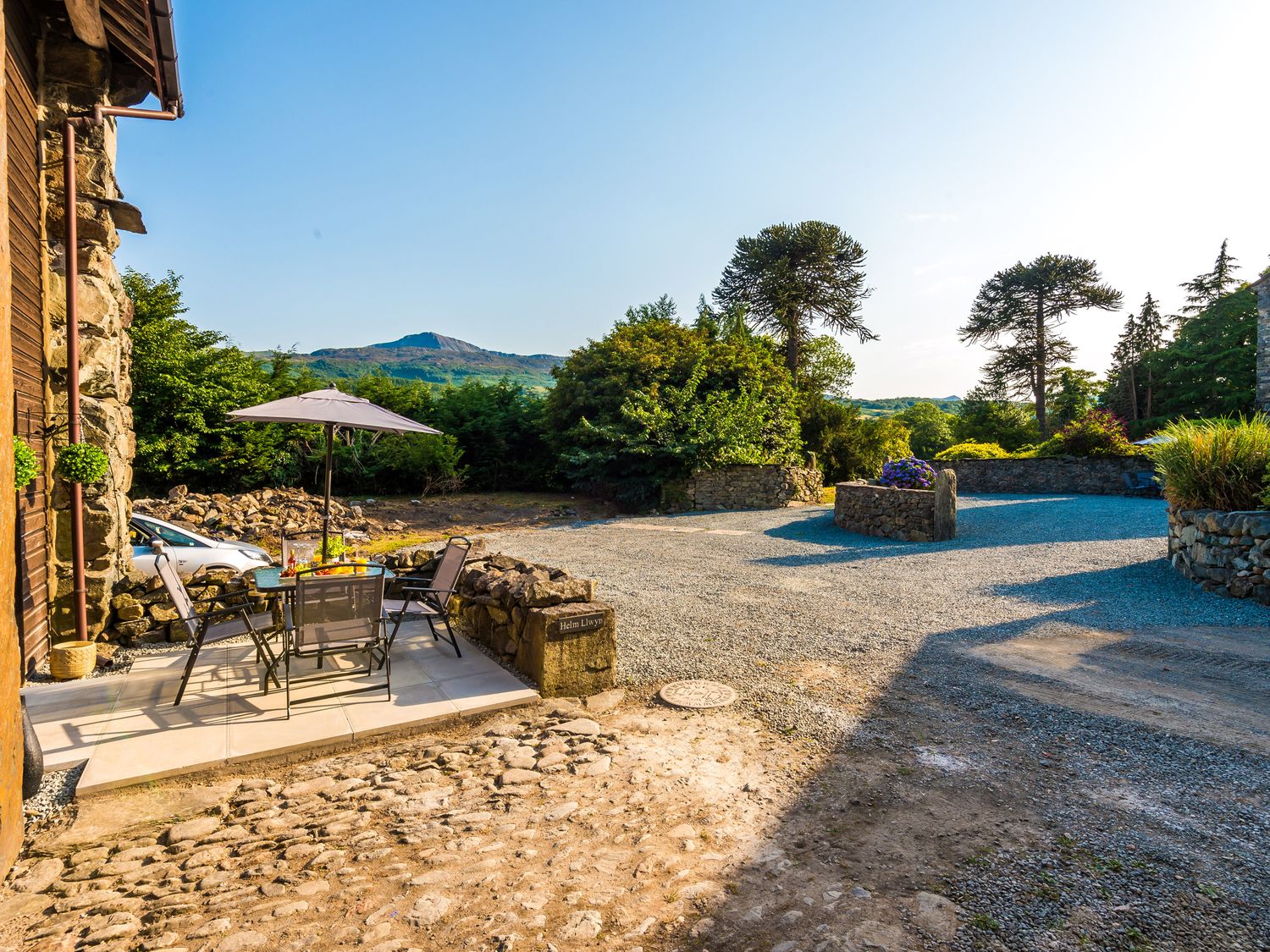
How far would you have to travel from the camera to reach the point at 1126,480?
58.7 feet

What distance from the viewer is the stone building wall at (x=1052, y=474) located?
1845 centimetres

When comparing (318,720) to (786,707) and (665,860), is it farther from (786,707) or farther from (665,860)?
(786,707)

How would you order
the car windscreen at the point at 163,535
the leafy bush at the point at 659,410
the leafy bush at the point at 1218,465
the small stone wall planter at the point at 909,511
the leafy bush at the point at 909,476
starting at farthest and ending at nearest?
the leafy bush at the point at 659,410 → the leafy bush at the point at 909,476 → the small stone wall planter at the point at 909,511 → the leafy bush at the point at 1218,465 → the car windscreen at the point at 163,535

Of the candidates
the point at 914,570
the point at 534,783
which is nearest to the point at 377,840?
the point at 534,783

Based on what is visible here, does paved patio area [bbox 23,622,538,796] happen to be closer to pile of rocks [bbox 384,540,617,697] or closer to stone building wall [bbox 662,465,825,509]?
pile of rocks [bbox 384,540,617,697]

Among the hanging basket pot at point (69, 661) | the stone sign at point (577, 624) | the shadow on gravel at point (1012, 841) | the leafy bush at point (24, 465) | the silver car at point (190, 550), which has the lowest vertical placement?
the shadow on gravel at point (1012, 841)

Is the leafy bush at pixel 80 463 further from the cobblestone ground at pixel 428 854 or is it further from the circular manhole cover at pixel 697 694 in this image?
the circular manhole cover at pixel 697 694

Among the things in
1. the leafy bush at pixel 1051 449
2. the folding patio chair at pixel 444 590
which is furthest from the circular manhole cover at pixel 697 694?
the leafy bush at pixel 1051 449

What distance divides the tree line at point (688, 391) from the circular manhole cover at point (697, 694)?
707 cm

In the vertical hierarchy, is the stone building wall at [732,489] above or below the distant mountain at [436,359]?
below

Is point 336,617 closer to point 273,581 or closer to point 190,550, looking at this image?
point 273,581

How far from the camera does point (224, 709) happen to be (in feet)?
12.6

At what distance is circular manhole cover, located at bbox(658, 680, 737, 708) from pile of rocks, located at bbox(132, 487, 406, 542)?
24.7 ft

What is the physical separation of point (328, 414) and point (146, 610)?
2.24 m
